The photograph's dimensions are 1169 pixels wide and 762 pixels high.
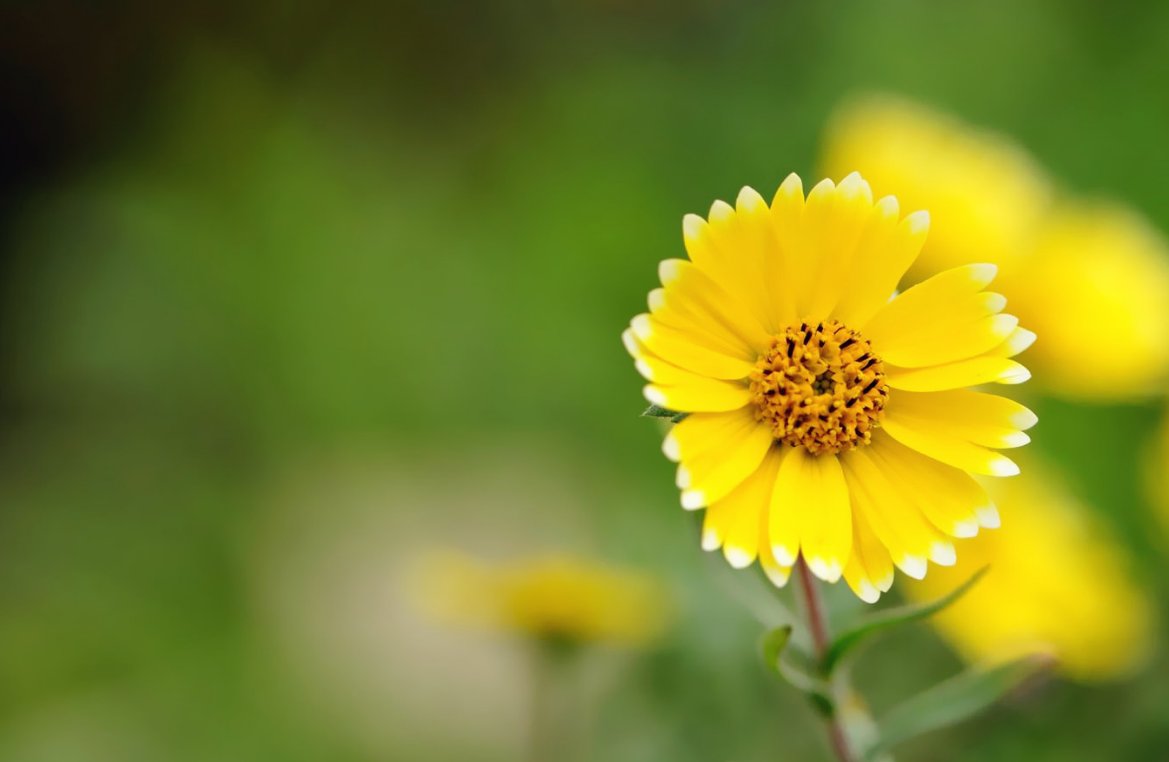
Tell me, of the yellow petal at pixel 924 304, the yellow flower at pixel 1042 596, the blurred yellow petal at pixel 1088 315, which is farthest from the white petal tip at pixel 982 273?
the blurred yellow petal at pixel 1088 315

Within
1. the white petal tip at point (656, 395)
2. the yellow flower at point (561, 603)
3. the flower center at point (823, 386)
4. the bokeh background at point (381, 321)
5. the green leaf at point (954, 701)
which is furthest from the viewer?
the bokeh background at point (381, 321)

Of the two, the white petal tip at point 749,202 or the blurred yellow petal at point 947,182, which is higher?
the blurred yellow petal at point 947,182

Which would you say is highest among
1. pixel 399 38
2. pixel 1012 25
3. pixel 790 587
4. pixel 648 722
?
pixel 399 38

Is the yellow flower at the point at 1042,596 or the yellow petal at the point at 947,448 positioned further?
the yellow flower at the point at 1042,596

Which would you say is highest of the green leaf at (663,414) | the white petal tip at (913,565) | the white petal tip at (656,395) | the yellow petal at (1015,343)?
the yellow petal at (1015,343)

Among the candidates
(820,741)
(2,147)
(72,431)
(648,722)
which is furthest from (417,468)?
(2,147)

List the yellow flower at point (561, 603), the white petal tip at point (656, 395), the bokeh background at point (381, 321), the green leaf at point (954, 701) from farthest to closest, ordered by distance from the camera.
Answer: the bokeh background at point (381, 321) < the yellow flower at point (561, 603) < the green leaf at point (954, 701) < the white petal tip at point (656, 395)

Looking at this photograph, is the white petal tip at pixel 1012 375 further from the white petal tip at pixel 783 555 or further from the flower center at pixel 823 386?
the white petal tip at pixel 783 555

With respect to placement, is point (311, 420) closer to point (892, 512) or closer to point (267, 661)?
point (267, 661)
